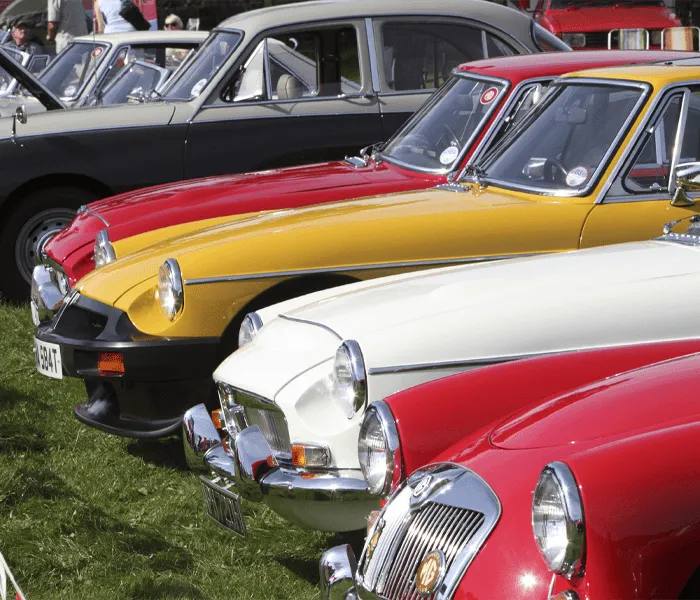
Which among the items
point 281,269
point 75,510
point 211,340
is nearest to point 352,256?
point 281,269

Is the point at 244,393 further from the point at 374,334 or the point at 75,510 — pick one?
the point at 75,510

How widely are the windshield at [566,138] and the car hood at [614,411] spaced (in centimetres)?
219

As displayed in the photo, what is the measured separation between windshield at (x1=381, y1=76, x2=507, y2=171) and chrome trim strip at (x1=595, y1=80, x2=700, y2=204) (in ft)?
4.14

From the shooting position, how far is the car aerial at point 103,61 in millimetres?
10602

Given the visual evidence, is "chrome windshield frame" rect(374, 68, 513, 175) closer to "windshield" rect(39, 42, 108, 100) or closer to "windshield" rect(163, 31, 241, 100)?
"windshield" rect(163, 31, 241, 100)

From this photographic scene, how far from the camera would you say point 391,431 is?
10.3 feet

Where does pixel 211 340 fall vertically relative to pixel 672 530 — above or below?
below

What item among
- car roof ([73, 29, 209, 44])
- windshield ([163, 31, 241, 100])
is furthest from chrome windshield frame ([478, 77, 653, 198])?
car roof ([73, 29, 209, 44])

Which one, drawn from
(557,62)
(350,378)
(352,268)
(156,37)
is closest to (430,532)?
(350,378)

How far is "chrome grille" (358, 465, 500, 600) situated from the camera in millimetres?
2471

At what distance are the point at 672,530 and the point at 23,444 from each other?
12.6 feet

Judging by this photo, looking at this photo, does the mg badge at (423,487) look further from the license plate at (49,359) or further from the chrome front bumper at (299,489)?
the license plate at (49,359)

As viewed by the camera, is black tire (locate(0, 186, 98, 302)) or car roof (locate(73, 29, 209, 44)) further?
car roof (locate(73, 29, 209, 44))

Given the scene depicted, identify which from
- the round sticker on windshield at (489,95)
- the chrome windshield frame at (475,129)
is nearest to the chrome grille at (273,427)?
the chrome windshield frame at (475,129)
